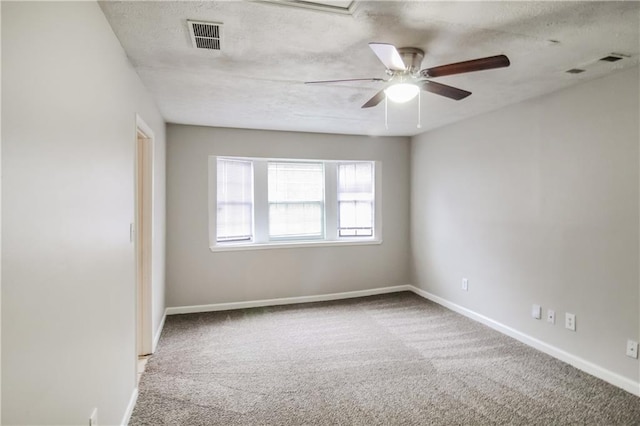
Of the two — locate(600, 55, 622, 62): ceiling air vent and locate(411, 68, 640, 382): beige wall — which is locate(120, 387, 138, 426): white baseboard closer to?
locate(411, 68, 640, 382): beige wall

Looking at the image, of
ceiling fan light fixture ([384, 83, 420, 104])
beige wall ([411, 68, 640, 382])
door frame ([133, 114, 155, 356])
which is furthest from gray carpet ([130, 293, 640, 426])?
ceiling fan light fixture ([384, 83, 420, 104])

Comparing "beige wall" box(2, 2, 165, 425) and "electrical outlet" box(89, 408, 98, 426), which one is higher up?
"beige wall" box(2, 2, 165, 425)

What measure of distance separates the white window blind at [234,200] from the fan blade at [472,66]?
3.08 meters

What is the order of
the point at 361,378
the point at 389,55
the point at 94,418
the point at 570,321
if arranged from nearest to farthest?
1. the point at 94,418
2. the point at 389,55
3. the point at 361,378
4. the point at 570,321

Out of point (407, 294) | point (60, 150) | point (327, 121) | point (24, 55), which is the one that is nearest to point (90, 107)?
point (60, 150)

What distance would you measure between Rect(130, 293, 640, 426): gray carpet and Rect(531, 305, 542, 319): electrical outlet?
321 millimetres

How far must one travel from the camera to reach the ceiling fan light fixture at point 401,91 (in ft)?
7.23

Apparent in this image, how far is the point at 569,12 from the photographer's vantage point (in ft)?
5.80

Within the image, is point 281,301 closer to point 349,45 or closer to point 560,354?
point 560,354

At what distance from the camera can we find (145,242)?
3209mm

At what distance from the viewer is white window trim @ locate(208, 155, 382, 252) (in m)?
4.45

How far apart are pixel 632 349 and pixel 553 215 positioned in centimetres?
115

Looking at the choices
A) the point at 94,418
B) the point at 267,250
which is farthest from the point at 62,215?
the point at 267,250

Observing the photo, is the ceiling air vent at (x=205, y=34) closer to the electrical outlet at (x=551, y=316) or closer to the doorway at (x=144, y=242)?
the doorway at (x=144, y=242)
